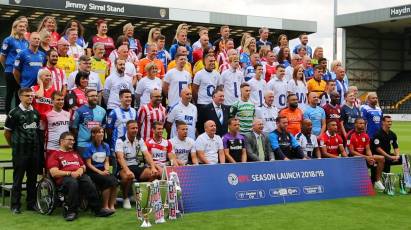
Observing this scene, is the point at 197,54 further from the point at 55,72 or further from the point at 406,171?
the point at 406,171

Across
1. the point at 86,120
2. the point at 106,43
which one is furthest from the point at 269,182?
the point at 106,43

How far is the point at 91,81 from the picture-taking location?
29.4ft

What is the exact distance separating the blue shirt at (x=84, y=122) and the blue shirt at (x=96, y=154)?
0.10 meters

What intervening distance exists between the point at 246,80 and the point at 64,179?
15.0ft

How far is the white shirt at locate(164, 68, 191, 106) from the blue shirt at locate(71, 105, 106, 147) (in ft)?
5.70

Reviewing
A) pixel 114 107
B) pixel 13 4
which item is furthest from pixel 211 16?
pixel 114 107

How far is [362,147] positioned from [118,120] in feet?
15.2

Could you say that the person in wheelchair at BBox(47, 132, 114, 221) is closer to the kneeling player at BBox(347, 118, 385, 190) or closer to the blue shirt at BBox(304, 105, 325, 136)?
the blue shirt at BBox(304, 105, 325, 136)

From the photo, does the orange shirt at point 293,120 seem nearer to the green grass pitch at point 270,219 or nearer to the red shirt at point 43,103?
the green grass pitch at point 270,219

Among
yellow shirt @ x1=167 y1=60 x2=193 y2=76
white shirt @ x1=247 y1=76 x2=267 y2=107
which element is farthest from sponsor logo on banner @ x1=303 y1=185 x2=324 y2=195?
yellow shirt @ x1=167 y1=60 x2=193 y2=76

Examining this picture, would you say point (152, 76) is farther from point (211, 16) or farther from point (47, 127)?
point (211, 16)

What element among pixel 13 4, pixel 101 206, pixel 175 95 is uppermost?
pixel 13 4

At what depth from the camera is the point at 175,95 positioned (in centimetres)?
936

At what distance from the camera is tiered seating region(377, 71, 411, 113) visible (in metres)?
43.6
